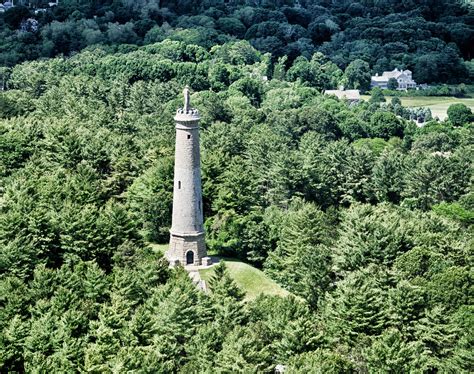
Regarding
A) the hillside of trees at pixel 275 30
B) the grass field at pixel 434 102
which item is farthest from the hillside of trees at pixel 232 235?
the hillside of trees at pixel 275 30

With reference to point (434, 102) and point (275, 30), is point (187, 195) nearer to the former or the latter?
point (434, 102)

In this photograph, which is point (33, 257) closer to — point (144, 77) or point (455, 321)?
point (455, 321)

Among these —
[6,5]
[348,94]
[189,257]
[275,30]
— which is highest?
[6,5]

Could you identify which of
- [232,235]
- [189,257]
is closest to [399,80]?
[232,235]

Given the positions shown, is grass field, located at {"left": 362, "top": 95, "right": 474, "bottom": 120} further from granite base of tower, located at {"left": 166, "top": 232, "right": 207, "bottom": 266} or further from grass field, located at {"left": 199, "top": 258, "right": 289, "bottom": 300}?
granite base of tower, located at {"left": 166, "top": 232, "right": 207, "bottom": 266}

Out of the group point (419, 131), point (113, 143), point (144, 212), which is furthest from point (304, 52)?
point (144, 212)
